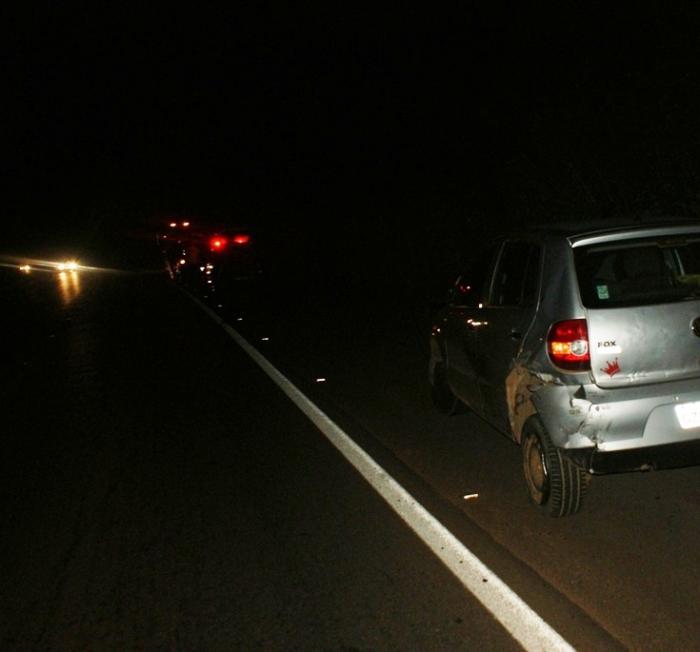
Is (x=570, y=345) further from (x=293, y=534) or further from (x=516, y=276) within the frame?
(x=293, y=534)

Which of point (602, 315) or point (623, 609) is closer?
point (623, 609)

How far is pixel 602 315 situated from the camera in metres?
5.14

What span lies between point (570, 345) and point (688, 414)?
0.76 meters

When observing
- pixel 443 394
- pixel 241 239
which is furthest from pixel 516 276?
pixel 241 239

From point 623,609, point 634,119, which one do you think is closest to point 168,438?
point 623,609

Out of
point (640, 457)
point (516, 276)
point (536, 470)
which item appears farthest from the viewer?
point (516, 276)

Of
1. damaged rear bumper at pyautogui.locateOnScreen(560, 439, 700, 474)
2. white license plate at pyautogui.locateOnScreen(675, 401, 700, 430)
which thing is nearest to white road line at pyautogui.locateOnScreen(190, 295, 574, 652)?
damaged rear bumper at pyautogui.locateOnScreen(560, 439, 700, 474)

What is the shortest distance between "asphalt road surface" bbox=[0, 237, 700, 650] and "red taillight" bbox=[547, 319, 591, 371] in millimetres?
983

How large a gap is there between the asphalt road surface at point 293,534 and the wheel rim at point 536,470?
123 millimetres

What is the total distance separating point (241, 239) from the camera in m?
33.3

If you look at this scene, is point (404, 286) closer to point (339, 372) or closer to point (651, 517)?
point (339, 372)

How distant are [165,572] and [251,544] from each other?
583 millimetres

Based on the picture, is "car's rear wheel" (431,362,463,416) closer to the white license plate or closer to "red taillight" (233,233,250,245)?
the white license plate

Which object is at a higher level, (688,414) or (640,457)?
(688,414)
